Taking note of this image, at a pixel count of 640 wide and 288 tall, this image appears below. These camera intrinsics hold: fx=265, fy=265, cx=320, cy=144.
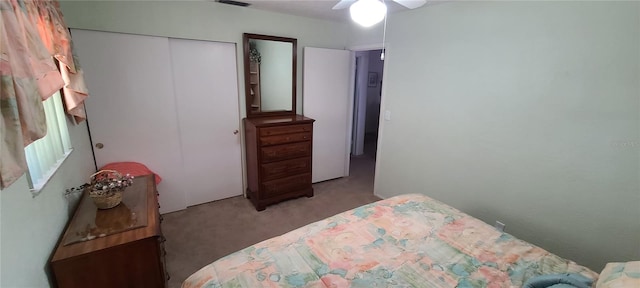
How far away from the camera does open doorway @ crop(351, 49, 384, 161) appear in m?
4.63

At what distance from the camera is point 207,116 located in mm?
2914

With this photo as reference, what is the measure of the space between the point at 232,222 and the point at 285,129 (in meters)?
1.12

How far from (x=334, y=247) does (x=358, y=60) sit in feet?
12.4

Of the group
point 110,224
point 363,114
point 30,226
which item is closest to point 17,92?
point 30,226

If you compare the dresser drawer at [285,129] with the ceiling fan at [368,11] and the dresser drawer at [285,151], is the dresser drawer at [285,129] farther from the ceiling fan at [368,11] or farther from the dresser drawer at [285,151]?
the ceiling fan at [368,11]

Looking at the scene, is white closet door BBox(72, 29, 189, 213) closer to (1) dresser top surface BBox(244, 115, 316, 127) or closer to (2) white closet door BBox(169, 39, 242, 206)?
(2) white closet door BBox(169, 39, 242, 206)

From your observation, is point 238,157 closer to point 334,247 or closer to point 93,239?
point 93,239

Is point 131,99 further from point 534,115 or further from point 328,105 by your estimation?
point 534,115

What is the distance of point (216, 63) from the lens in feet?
9.29

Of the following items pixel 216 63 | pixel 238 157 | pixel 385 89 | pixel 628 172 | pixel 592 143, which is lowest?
pixel 238 157

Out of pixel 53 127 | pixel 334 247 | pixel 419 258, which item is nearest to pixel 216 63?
pixel 53 127

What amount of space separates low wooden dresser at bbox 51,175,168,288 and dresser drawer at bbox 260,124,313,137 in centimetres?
136

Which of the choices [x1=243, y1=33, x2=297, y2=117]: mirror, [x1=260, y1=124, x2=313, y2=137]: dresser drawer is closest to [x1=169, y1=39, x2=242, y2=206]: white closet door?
[x1=243, y1=33, x2=297, y2=117]: mirror

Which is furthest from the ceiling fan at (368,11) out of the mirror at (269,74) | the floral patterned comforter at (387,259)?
the mirror at (269,74)
